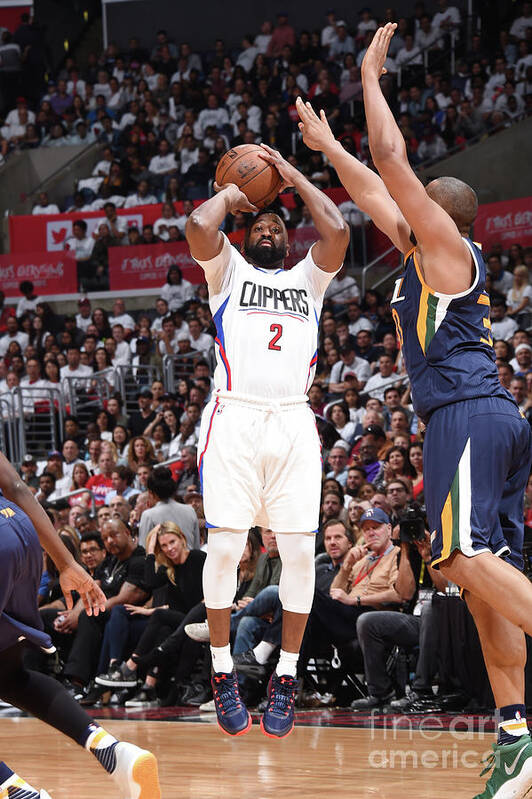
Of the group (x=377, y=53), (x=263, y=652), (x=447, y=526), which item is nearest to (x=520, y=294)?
(x=263, y=652)

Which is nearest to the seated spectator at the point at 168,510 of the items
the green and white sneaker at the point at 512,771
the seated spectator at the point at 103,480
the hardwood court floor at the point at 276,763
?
the hardwood court floor at the point at 276,763

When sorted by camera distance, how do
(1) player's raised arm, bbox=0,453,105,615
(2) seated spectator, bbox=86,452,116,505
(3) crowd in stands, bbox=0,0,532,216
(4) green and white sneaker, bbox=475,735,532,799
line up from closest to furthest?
(4) green and white sneaker, bbox=475,735,532,799 → (1) player's raised arm, bbox=0,453,105,615 → (2) seated spectator, bbox=86,452,116,505 → (3) crowd in stands, bbox=0,0,532,216

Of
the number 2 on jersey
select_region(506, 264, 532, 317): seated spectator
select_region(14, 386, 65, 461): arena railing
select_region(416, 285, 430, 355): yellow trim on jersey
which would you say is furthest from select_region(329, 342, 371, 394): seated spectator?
select_region(416, 285, 430, 355): yellow trim on jersey

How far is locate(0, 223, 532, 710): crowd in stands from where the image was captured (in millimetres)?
8328

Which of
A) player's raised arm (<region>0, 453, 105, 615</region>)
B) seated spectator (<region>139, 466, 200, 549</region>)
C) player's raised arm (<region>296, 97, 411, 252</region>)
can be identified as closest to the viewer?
player's raised arm (<region>0, 453, 105, 615</region>)

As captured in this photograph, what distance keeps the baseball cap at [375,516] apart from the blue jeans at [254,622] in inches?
35.5

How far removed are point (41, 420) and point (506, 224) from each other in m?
7.63

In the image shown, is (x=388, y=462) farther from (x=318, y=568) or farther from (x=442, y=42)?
(x=442, y=42)

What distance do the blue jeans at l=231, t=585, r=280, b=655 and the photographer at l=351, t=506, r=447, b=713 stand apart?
90cm

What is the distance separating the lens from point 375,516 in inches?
337

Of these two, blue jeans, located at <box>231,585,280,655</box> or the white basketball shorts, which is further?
blue jeans, located at <box>231,585,280,655</box>

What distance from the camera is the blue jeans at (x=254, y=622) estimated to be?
8.59 meters

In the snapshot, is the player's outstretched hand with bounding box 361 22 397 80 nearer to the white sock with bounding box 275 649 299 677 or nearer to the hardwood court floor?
the white sock with bounding box 275 649 299 677

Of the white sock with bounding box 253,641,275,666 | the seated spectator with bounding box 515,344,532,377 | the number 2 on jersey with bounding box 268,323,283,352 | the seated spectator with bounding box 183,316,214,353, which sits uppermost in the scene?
the number 2 on jersey with bounding box 268,323,283,352
